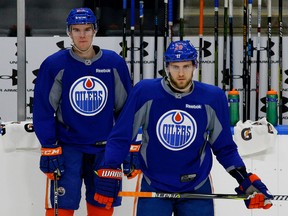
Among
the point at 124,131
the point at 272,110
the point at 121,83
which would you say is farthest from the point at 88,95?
the point at 272,110

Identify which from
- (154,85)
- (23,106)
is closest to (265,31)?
(23,106)

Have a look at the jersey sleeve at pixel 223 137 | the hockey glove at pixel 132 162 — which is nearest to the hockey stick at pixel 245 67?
the hockey glove at pixel 132 162

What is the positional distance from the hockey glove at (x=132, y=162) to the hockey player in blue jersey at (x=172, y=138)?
2.09 ft

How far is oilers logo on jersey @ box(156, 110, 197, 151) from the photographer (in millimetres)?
2816

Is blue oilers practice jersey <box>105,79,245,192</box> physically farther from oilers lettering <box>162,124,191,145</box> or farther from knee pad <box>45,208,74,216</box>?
knee pad <box>45,208,74,216</box>

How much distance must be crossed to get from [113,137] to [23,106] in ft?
4.23

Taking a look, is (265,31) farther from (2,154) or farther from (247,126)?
(2,154)

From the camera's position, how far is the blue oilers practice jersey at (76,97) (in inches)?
133

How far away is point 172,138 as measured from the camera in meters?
2.82

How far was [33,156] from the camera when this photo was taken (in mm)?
3803

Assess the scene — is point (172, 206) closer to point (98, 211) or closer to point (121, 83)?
point (98, 211)

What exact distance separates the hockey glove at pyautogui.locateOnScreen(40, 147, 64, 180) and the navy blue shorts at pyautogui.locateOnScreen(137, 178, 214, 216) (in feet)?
2.07

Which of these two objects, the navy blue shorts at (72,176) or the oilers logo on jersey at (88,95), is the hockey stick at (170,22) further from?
the navy blue shorts at (72,176)

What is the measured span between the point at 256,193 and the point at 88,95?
0.98m
